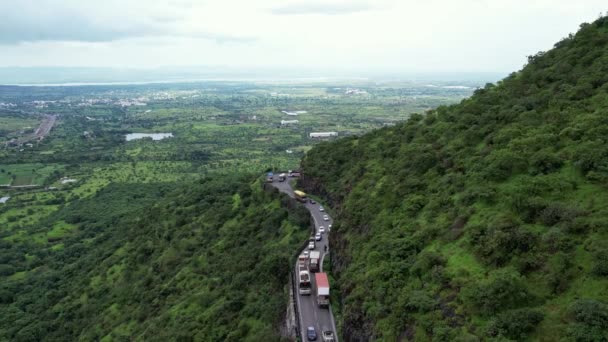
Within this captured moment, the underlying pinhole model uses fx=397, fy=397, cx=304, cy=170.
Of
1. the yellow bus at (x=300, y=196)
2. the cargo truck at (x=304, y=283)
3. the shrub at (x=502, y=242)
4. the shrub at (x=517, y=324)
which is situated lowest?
the cargo truck at (x=304, y=283)

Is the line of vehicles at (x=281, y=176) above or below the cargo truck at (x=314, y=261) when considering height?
above

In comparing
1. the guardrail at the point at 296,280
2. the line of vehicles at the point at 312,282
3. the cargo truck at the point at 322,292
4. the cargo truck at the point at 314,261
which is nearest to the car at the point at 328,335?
the line of vehicles at the point at 312,282

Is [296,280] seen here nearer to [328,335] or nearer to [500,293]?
[328,335]

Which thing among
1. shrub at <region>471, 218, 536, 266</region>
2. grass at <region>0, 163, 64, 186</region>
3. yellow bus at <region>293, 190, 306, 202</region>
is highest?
shrub at <region>471, 218, 536, 266</region>

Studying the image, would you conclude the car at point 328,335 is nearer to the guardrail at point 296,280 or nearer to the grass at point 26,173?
the guardrail at point 296,280

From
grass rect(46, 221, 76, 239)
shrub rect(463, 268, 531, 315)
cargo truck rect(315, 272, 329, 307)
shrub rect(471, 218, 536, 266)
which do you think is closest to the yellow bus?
cargo truck rect(315, 272, 329, 307)

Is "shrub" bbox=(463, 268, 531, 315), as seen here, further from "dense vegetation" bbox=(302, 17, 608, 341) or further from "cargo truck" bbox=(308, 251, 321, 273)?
"cargo truck" bbox=(308, 251, 321, 273)
